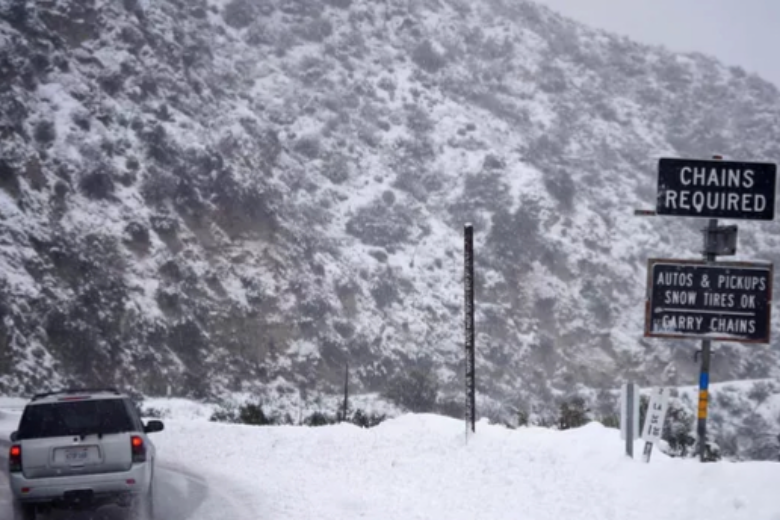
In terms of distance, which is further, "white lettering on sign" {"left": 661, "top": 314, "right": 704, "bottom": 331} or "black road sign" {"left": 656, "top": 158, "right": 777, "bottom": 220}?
"white lettering on sign" {"left": 661, "top": 314, "right": 704, "bottom": 331}

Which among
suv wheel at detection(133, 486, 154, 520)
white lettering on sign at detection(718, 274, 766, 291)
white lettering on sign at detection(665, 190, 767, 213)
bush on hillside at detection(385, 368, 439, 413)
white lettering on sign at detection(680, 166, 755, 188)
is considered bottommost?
bush on hillside at detection(385, 368, 439, 413)

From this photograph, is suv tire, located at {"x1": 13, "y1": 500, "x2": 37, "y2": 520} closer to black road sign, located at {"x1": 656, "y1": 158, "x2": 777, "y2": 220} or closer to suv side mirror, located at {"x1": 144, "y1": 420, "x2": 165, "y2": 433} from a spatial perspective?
suv side mirror, located at {"x1": 144, "y1": 420, "x2": 165, "y2": 433}

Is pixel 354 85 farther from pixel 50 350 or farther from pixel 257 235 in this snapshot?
pixel 50 350

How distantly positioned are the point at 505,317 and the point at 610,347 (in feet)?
23.5

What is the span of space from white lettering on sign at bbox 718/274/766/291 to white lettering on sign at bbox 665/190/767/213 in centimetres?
90

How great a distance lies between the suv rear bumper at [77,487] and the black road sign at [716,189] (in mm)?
7795

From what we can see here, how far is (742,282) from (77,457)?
29.2 feet

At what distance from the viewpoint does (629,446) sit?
11844mm

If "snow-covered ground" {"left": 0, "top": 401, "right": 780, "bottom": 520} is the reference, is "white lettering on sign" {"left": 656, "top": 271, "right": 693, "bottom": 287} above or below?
above

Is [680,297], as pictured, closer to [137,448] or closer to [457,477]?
[457,477]

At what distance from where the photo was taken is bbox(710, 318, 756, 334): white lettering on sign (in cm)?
1133

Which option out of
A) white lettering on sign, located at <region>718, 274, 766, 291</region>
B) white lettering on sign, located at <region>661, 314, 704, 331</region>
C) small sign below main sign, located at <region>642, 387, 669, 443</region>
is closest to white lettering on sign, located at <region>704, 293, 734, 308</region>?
white lettering on sign, located at <region>718, 274, 766, 291</region>

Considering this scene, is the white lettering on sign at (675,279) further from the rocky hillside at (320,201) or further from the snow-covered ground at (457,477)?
the rocky hillside at (320,201)

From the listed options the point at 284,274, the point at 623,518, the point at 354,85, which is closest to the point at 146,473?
the point at 623,518
